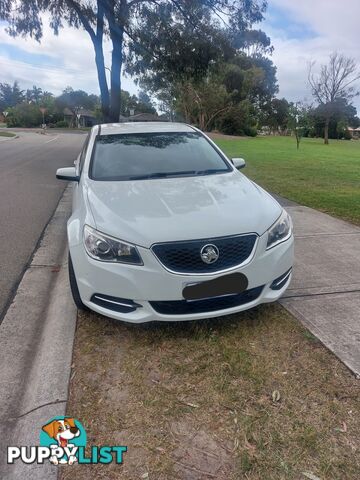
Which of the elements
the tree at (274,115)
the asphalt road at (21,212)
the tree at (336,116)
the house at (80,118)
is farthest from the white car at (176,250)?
the house at (80,118)

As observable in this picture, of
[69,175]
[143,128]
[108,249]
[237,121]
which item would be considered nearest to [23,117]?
[237,121]

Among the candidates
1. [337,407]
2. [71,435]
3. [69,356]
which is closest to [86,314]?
[69,356]

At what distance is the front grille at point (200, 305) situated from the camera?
2723mm

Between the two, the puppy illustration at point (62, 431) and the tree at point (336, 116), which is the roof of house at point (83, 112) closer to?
the tree at point (336, 116)

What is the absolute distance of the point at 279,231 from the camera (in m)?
3.06

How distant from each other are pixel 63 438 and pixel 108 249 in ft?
3.95

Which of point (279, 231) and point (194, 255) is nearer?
point (194, 255)

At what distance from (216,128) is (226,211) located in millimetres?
53170

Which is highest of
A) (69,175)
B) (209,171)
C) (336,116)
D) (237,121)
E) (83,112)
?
(336,116)

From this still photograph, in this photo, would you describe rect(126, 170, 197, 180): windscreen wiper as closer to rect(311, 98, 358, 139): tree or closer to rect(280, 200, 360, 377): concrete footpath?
rect(280, 200, 360, 377): concrete footpath

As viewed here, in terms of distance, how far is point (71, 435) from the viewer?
211cm

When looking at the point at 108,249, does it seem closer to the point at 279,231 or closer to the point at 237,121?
the point at 279,231

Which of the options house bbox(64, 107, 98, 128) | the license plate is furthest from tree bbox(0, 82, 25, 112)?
the license plate

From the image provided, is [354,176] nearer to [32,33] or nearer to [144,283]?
[144,283]
